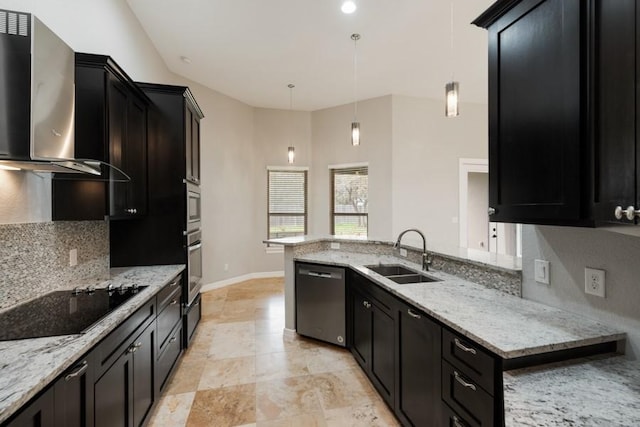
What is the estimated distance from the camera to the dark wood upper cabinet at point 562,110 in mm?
866

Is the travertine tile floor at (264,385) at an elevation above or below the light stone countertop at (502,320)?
below

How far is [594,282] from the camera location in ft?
4.23

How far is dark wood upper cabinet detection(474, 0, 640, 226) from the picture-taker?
866 mm

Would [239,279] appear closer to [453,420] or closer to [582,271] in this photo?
[453,420]

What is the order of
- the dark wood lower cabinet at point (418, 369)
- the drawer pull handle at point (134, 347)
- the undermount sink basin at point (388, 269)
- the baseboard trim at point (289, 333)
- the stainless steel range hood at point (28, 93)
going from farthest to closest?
the baseboard trim at point (289, 333), the undermount sink basin at point (388, 269), the drawer pull handle at point (134, 347), the dark wood lower cabinet at point (418, 369), the stainless steel range hood at point (28, 93)

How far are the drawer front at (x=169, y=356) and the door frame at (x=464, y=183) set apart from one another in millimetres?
4898

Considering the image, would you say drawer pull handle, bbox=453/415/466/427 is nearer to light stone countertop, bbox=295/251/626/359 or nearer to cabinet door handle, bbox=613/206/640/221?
light stone countertop, bbox=295/251/626/359

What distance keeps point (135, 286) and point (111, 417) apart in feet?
2.59

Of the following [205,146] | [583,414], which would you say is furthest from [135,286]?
[205,146]

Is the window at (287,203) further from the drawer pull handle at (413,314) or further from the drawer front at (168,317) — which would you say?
the drawer pull handle at (413,314)

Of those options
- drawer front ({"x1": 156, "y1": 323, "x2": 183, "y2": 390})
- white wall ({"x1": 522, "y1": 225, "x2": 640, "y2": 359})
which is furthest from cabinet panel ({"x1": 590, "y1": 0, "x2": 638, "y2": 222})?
drawer front ({"x1": 156, "y1": 323, "x2": 183, "y2": 390})

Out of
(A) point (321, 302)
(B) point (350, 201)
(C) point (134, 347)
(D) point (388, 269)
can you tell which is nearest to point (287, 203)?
(B) point (350, 201)

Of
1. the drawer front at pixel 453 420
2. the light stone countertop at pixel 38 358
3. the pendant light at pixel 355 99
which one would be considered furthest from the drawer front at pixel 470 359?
the pendant light at pixel 355 99

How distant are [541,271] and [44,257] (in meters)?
2.95
